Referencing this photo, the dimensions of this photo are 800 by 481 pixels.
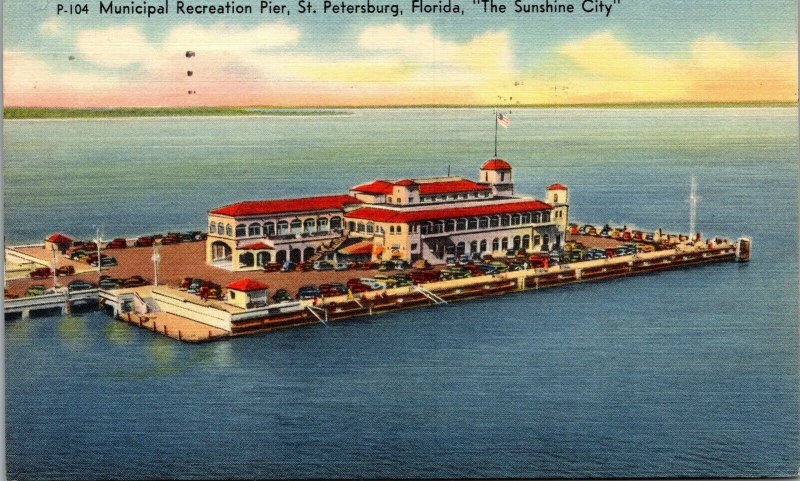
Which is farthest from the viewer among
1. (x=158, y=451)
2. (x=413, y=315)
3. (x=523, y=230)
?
(x=523, y=230)

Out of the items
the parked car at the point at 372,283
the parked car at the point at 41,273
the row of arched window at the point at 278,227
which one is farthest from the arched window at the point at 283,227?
the parked car at the point at 41,273

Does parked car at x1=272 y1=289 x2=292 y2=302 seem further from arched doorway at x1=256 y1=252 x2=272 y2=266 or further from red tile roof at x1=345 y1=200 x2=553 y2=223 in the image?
red tile roof at x1=345 y1=200 x2=553 y2=223

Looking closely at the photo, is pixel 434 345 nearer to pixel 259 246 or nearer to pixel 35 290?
pixel 259 246

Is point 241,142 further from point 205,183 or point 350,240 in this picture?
point 350,240

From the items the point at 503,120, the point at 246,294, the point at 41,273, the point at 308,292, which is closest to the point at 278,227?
the point at 308,292

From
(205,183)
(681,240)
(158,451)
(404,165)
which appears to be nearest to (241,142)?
(205,183)

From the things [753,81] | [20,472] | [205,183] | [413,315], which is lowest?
[20,472]

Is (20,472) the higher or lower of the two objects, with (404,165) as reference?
lower
